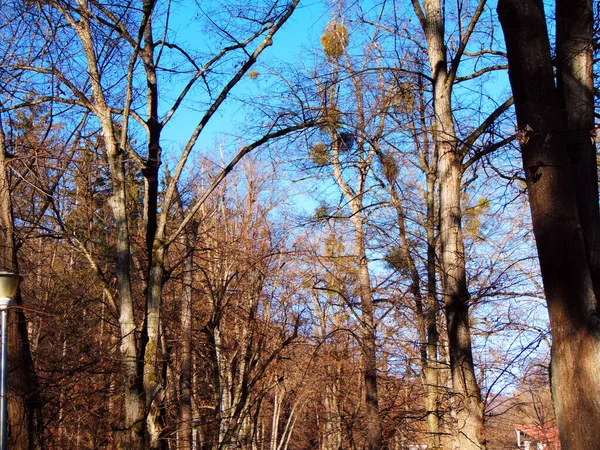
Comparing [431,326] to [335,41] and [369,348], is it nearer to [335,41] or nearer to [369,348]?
[369,348]

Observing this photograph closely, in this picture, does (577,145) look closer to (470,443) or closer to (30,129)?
(470,443)

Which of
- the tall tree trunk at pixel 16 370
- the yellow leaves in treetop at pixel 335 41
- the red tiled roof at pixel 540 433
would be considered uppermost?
the yellow leaves in treetop at pixel 335 41

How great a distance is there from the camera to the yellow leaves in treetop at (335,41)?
1425 cm

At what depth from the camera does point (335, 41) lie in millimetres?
14406

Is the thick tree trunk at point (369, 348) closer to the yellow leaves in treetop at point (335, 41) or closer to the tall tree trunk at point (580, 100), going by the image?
the yellow leaves in treetop at point (335, 41)

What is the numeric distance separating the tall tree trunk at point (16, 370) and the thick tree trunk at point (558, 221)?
688cm

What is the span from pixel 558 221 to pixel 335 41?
35.2 ft

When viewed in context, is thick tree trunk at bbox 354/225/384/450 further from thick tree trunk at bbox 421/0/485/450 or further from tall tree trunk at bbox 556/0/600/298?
tall tree trunk at bbox 556/0/600/298

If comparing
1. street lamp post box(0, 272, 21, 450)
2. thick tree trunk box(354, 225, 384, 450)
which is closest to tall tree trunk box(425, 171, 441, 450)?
thick tree trunk box(354, 225, 384, 450)

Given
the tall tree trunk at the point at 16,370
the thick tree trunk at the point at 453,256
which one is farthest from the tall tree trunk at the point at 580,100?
the tall tree trunk at the point at 16,370

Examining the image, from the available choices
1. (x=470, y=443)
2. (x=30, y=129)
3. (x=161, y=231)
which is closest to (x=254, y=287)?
(x=30, y=129)

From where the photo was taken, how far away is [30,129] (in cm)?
1259

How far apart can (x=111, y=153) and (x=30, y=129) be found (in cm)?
526

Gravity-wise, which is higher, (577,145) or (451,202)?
(451,202)
